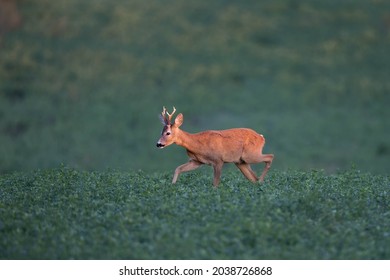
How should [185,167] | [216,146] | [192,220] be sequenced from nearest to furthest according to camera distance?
[192,220]
[185,167]
[216,146]

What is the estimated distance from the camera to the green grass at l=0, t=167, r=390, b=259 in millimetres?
11305

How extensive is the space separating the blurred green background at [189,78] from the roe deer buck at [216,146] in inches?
574

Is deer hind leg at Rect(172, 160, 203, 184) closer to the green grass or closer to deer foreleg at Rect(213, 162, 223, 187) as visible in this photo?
the green grass

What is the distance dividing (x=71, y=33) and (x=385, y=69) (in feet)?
46.1

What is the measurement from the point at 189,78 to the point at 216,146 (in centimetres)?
2419

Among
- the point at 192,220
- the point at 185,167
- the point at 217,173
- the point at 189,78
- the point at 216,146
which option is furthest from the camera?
the point at 189,78

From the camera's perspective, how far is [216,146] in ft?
50.9

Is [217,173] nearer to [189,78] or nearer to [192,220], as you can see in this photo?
[192,220]

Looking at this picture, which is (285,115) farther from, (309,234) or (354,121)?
(309,234)

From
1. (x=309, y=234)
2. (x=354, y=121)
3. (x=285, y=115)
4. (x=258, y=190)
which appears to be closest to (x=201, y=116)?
(x=285, y=115)

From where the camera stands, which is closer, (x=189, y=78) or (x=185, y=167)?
(x=185, y=167)

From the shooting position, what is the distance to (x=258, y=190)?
1430 centimetres

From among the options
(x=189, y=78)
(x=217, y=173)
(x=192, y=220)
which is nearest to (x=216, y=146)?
(x=217, y=173)

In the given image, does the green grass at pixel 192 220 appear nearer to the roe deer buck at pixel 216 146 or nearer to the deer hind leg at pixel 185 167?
the deer hind leg at pixel 185 167
